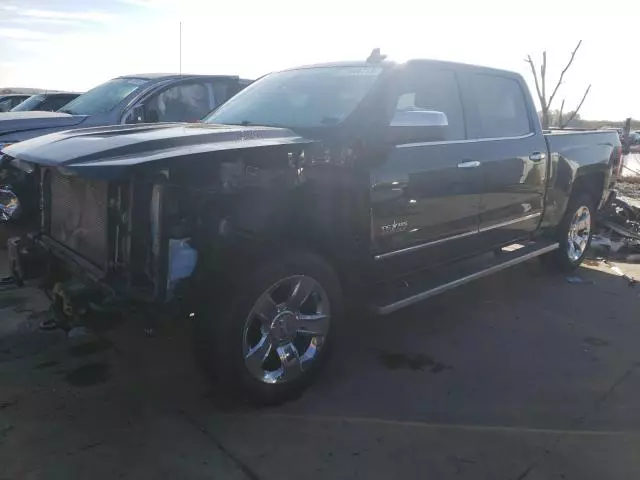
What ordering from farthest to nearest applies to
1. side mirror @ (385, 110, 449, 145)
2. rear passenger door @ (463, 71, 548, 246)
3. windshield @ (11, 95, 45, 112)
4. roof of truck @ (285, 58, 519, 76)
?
windshield @ (11, 95, 45, 112)
rear passenger door @ (463, 71, 548, 246)
roof of truck @ (285, 58, 519, 76)
side mirror @ (385, 110, 449, 145)

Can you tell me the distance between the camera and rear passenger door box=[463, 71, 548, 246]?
15.0 feet

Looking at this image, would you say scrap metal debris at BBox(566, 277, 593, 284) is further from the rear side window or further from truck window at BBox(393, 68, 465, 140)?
truck window at BBox(393, 68, 465, 140)

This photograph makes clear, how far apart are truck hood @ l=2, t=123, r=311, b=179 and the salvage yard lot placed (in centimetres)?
81

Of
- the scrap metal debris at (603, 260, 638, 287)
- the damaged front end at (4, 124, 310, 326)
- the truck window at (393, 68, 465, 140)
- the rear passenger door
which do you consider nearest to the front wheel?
the scrap metal debris at (603, 260, 638, 287)

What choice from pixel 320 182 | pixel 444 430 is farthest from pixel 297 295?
pixel 444 430

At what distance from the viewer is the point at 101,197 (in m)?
2.98

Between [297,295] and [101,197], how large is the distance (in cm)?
117

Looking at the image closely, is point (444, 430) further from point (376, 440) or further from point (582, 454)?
point (582, 454)

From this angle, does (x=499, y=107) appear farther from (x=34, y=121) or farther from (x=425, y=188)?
(x=34, y=121)

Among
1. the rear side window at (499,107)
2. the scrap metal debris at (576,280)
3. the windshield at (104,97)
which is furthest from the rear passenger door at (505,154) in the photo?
the windshield at (104,97)

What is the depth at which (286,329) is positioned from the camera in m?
3.29

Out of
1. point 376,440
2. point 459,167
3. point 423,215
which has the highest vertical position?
point 459,167

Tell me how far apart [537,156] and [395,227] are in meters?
2.13

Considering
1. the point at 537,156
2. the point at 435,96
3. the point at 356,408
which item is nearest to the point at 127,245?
the point at 356,408
